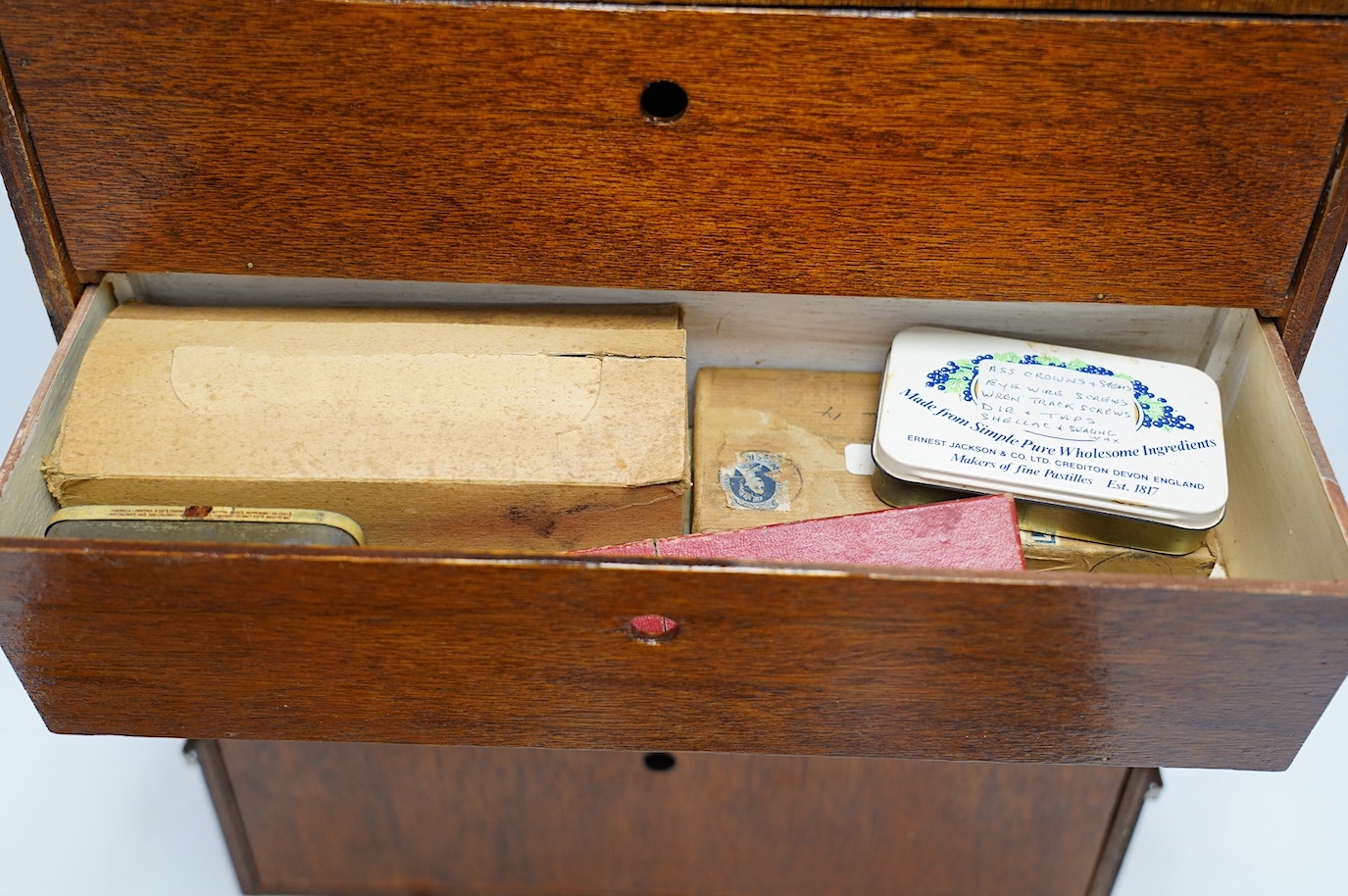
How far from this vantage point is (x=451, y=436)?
0.69 metres

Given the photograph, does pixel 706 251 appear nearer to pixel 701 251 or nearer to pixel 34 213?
pixel 701 251

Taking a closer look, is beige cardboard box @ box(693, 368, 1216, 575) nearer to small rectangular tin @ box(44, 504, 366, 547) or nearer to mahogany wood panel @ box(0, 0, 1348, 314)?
mahogany wood panel @ box(0, 0, 1348, 314)

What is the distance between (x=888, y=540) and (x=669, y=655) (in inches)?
5.1

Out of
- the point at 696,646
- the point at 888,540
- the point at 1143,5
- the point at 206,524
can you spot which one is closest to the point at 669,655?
the point at 696,646

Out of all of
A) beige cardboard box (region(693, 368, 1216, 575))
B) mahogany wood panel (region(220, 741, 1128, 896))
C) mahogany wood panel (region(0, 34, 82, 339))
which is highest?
beige cardboard box (region(693, 368, 1216, 575))

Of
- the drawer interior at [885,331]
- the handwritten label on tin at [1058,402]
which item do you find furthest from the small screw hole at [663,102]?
the handwritten label on tin at [1058,402]

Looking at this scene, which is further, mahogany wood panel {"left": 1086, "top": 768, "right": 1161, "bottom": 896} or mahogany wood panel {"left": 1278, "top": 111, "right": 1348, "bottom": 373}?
mahogany wood panel {"left": 1086, "top": 768, "right": 1161, "bottom": 896}

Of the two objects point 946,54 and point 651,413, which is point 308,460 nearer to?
point 651,413

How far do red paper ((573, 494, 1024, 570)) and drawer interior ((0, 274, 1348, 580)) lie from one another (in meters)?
0.15

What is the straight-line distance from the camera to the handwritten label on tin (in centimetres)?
71

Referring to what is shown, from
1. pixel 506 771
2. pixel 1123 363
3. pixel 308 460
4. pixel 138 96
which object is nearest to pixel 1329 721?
pixel 1123 363

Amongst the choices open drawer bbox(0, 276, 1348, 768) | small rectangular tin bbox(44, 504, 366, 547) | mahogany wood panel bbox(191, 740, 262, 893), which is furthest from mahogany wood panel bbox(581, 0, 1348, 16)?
mahogany wood panel bbox(191, 740, 262, 893)

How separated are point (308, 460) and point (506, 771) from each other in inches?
10.7

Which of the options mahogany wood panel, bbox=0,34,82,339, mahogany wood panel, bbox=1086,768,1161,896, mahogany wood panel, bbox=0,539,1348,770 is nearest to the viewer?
mahogany wood panel, bbox=0,539,1348,770
